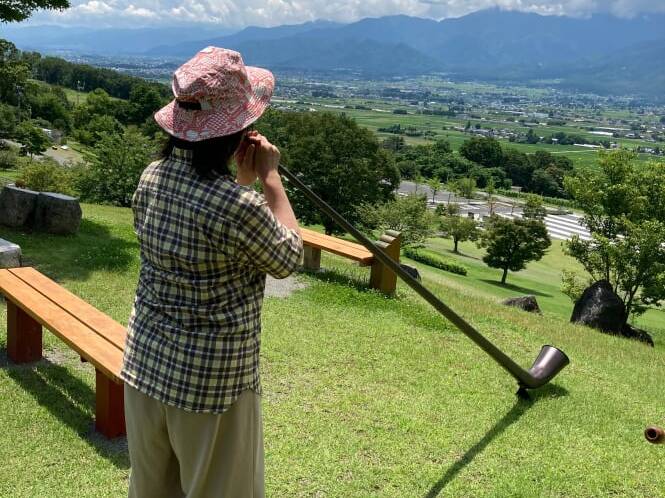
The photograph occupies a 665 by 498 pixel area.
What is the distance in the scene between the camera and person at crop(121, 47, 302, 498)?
81.7 inches

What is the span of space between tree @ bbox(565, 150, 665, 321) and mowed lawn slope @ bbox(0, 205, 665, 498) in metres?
12.5

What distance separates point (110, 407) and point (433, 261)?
32803 mm

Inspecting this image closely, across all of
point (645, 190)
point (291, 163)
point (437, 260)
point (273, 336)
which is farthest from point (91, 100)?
point (273, 336)

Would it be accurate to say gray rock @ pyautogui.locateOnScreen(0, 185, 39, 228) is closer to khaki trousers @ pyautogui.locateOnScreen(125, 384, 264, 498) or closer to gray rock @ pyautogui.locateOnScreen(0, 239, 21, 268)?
gray rock @ pyautogui.locateOnScreen(0, 239, 21, 268)

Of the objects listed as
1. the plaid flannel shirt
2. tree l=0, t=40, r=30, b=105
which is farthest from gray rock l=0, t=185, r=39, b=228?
the plaid flannel shirt

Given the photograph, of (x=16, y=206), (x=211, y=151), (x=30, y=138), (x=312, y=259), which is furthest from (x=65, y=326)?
(x=30, y=138)

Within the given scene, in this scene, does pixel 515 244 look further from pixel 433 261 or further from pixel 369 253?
pixel 369 253

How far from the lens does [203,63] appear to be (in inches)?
83.3

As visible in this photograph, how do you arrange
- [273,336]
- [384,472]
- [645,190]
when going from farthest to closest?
[645,190]
[273,336]
[384,472]

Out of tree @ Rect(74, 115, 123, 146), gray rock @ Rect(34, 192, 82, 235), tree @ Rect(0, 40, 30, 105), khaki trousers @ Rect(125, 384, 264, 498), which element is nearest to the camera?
khaki trousers @ Rect(125, 384, 264, 498)

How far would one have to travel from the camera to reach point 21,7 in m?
9.78

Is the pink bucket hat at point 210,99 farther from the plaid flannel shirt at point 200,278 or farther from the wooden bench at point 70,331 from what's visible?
the wooden bench at point 70,331

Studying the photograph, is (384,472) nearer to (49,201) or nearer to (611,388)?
(611,388)

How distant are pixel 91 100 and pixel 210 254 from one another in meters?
81.7
